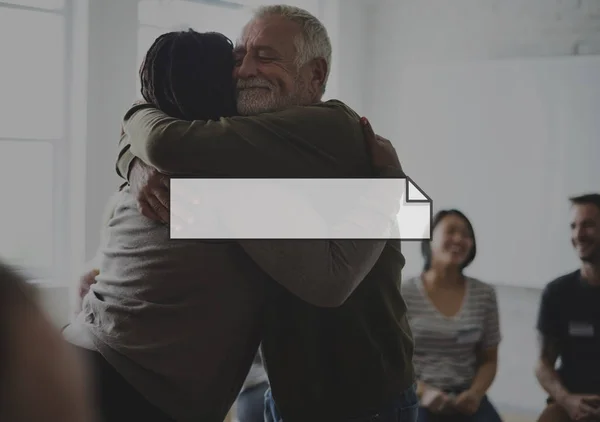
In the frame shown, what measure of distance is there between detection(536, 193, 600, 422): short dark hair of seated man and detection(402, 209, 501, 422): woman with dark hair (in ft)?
0.53

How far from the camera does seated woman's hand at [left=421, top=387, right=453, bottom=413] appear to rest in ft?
6.77

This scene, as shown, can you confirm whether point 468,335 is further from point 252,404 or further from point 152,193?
point 152,193

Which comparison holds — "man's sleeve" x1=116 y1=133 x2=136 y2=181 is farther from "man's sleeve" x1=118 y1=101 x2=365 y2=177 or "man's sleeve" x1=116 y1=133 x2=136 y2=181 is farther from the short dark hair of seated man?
the short dark hair of seated man

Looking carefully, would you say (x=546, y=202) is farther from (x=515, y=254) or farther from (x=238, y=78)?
(x=238, y=78)

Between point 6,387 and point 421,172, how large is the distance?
290cm

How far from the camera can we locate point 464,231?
221cm

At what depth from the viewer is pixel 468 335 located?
2121 mm

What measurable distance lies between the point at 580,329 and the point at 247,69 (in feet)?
4.88

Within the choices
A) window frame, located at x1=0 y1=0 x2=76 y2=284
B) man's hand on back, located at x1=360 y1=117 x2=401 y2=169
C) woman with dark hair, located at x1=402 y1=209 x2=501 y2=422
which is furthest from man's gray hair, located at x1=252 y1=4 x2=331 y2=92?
window frame, located at x1=0 y1=0 x2=76 y2=284

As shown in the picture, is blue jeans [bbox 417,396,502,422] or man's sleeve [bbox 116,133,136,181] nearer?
man's sleeve [bbox 116,133,136,181]

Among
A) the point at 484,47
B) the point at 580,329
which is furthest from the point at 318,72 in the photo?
the point at 484,47

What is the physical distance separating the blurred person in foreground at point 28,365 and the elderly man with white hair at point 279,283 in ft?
1.32

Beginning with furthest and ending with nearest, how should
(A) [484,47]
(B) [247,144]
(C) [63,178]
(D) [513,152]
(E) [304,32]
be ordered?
(A) [484,47], (D) [513,152], (C) [63,178], (E) [304,32], (B) [247,144]
